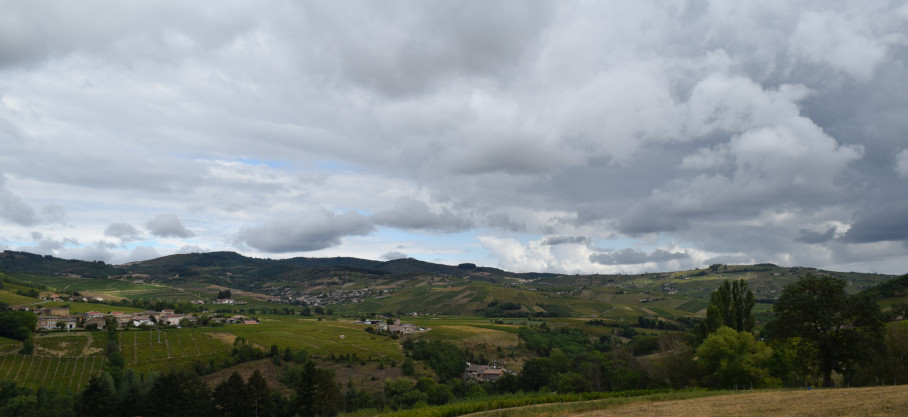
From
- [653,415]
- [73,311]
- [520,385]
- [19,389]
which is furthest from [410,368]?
[73,311]

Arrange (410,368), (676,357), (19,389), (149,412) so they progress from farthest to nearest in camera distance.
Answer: (410,368) < (19,389) < (149,412) < (676,357)

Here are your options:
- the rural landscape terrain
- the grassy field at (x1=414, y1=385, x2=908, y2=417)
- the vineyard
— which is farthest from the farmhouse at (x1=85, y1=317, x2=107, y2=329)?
the grassy field at (x1=414, y1=385, x2=908, y2=417)

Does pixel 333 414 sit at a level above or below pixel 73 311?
below

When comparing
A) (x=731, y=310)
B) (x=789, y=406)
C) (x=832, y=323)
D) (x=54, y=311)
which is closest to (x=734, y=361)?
(x=832, y=323)

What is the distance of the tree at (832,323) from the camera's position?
54.2 meters

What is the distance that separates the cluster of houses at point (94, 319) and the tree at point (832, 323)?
649ft

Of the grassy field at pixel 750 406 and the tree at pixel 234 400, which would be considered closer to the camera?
the grassy field at pixel 750 406

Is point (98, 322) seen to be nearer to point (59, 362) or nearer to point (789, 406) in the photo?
point (59, 362)

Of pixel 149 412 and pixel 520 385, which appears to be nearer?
pixel 149 412

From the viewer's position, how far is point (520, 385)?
118 m

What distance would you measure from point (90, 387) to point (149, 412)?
47.8 ft

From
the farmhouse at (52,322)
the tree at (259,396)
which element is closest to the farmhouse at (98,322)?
the farmhouse at (52,322)

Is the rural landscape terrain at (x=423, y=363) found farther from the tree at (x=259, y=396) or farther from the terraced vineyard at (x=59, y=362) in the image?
the terraced vineyard at (x=59, y=362)

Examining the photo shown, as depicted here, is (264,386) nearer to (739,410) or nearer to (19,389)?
(19,389)
